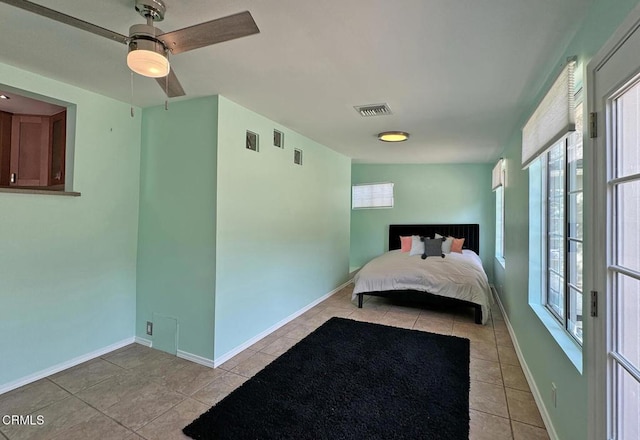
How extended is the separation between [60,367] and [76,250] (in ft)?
3.20

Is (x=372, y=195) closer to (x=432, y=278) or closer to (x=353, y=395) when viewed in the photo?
(x=432, y=278)

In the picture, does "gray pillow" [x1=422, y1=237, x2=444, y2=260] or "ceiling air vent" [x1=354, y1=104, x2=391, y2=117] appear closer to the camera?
"ceiling air vent" [x1=354, y1=104, x2=391, y2=117]

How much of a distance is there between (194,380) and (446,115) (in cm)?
333

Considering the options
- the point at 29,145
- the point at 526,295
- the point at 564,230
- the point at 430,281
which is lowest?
the point at 430,281

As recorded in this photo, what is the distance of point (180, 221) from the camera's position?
279cm

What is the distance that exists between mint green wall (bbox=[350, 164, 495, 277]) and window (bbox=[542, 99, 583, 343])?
3.70m

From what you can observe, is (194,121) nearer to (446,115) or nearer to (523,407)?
(446,115)

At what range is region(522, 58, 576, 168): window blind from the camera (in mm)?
1511

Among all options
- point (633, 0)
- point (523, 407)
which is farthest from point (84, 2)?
point (523, 407)

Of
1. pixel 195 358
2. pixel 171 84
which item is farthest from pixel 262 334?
pixel 171 84

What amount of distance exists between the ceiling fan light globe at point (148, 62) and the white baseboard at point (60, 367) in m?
2.57

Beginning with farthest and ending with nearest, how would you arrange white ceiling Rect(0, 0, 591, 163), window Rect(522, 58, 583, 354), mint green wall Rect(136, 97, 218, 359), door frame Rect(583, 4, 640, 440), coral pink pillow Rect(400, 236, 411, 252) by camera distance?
coral pink pillow Rect(400, 236, 411, 252) → mint green wall Rect(136, 97, 218, 359) → window Rect(522, 58, 583, 354) → white ceiling Rect(0, 0, 591, 163) → door frame Rect(583, 4, 640, 440)

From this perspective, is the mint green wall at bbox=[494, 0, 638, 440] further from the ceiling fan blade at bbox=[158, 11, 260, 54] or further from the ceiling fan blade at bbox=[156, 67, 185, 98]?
the ceiling fan blade at bbox=[156, 67, 185, 98]

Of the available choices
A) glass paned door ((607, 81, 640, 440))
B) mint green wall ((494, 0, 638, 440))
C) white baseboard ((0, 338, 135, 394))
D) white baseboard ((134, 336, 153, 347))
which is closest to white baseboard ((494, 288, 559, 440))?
mint green wall ((494, 0, 638, 440))
